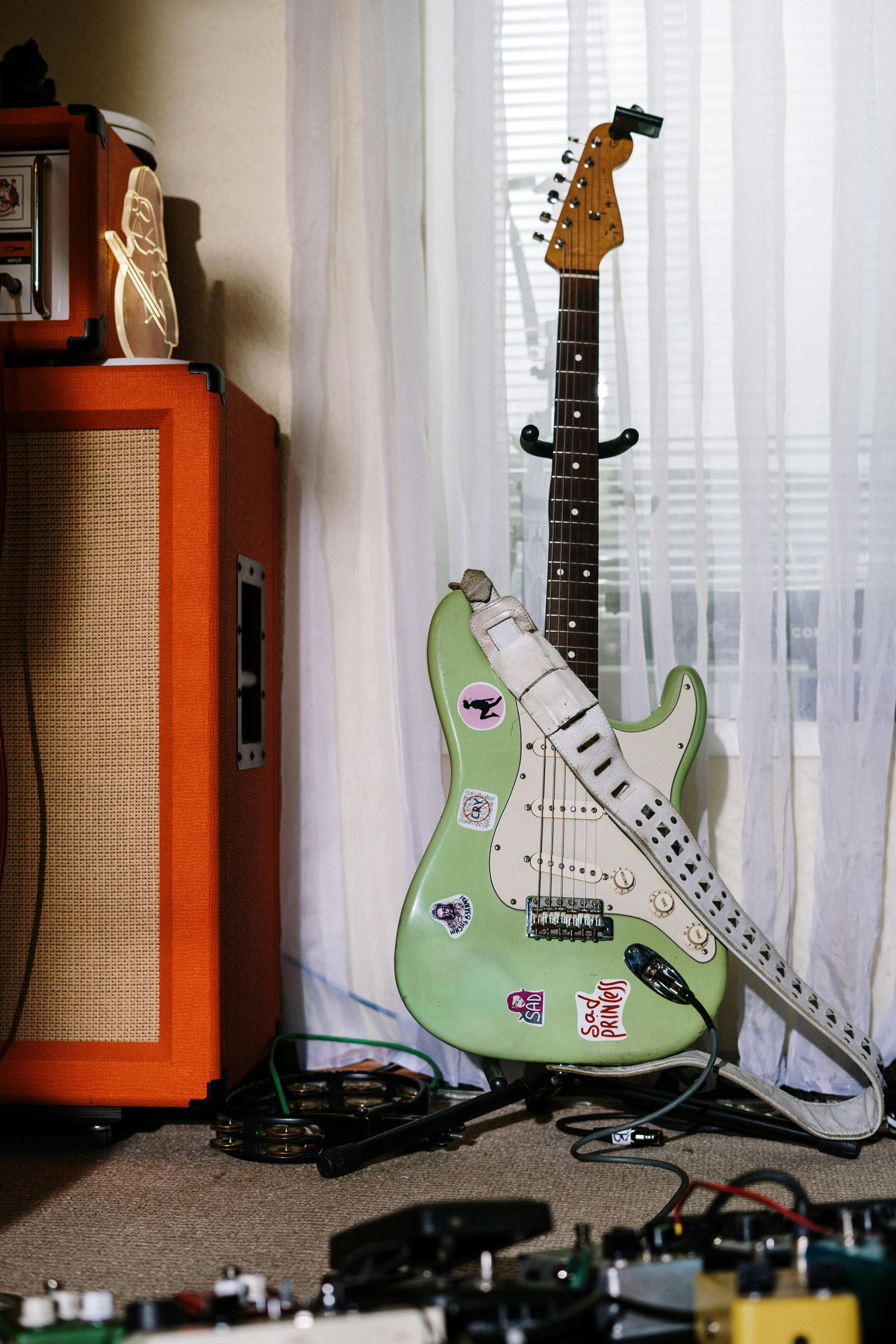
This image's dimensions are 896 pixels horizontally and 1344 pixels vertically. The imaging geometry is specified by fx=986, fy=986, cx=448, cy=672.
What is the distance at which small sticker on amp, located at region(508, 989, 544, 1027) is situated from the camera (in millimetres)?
1237

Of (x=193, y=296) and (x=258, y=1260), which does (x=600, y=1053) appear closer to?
(x=258, y=1260)

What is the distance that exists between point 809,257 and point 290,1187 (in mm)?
1472

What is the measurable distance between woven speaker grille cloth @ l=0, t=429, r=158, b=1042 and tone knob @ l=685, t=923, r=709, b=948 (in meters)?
0.68

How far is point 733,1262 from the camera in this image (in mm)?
640

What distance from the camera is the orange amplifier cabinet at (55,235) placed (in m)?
1.30

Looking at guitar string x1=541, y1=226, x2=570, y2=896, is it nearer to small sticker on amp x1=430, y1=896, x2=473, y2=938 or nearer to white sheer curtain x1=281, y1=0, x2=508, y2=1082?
white sheer curtain x1=281, y1=0, x2=508, y2=1082

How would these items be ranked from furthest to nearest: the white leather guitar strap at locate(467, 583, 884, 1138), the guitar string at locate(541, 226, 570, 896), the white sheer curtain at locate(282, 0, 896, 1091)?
the white sheer curtain at locate(282, 0, 896, 1091) → the guitar string at locate(541, 226, 570, 896) → the white leather guitar strap at locate(467, 583, 884, 1138)

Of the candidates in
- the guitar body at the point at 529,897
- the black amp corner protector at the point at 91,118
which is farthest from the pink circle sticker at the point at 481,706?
the black amp corner protector at the point at 91,118

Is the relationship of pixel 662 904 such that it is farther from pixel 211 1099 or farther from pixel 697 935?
pixel 211 1099

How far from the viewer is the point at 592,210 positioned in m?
1.35

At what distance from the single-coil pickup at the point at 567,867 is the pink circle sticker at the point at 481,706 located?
0.18m

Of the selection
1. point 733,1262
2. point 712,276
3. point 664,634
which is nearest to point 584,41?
point 712,276

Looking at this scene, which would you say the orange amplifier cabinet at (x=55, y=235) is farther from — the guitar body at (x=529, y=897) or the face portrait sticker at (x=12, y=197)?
the guitar body at (x=529, y=897)

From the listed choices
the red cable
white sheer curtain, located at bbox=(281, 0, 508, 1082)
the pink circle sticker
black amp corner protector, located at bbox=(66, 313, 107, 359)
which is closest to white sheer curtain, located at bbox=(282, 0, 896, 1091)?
white sheer curtain, located at bbox=(281, 0, 508, 1082)
